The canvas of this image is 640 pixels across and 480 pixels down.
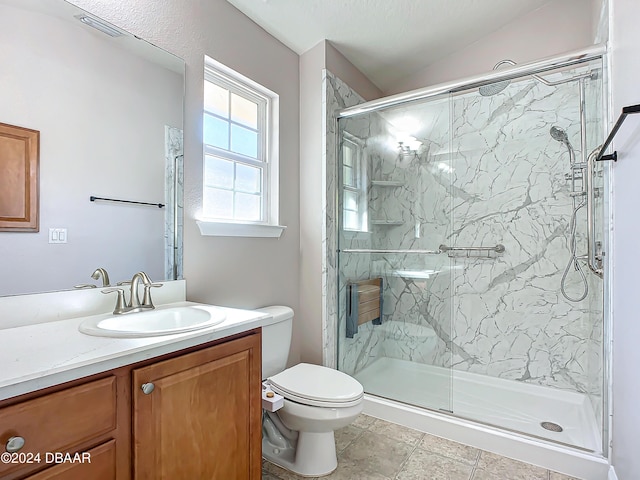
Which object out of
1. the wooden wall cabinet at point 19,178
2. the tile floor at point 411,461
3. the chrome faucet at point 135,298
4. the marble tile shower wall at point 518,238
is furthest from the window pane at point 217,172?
the marble tile shower wall at point 518,238

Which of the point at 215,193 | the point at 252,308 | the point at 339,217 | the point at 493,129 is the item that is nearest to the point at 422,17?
the point at 493,129

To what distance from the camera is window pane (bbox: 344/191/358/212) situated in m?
2.68

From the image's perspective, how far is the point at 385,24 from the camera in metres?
2.40

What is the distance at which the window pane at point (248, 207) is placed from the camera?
7.13 feet

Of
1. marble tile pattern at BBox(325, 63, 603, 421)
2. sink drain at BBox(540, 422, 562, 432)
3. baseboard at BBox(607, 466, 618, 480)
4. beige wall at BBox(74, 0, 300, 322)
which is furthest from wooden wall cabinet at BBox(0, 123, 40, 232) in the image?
Answer: sink drain at BBox(540, 422, 562, 432)

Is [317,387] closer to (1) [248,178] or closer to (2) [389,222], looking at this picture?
(1) [248,178]

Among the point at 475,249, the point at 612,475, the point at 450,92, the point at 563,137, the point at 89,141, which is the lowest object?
the point at 612,475

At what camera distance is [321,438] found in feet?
5.82

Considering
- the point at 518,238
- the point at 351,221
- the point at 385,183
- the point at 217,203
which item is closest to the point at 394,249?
the point at 351,221

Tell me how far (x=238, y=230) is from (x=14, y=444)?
54.1 inches

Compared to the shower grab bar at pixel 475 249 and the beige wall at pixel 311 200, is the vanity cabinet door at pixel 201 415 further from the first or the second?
the shower grab bar at pixel 475 249

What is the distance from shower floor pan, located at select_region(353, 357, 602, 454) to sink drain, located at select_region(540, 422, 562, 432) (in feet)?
0.06

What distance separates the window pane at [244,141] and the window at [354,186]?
2.28 ft

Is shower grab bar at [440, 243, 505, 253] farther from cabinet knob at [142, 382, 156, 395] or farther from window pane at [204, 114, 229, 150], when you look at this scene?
cabinet knob at [142, 382, 156, 395]
